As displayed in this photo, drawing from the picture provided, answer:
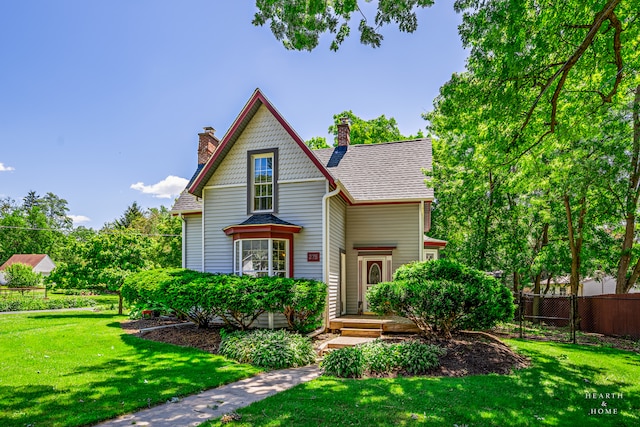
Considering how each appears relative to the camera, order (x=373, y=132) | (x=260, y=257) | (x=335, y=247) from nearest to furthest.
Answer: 1. (x=260, y=257)
2. (x=335, y=247)
3. (x=373, y=132)

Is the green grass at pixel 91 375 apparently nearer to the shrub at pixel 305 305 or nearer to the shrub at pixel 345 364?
the shrub at pixel 345 364

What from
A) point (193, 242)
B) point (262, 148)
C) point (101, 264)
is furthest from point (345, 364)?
point (101, 264)

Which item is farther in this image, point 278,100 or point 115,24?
point 278,100

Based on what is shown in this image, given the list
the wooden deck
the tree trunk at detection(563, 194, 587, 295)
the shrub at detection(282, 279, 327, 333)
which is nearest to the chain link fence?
the tree trunk at detection(563, 194, 587, 295)

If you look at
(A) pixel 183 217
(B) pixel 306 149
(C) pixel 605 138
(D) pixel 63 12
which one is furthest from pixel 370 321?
(D) pixel 63 12

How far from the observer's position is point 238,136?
505 inches

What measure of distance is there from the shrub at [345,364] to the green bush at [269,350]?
915mm

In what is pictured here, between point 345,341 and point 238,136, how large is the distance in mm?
7301

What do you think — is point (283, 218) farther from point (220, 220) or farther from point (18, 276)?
point (18, 276)

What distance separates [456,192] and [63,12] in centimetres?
1554

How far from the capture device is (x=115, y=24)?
436 inches

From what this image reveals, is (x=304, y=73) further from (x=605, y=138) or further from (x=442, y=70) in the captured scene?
(x=605, y=138)

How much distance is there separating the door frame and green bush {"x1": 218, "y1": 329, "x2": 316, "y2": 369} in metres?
4.66

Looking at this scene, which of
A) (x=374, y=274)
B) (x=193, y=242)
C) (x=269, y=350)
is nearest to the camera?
(x=269, y=350)
